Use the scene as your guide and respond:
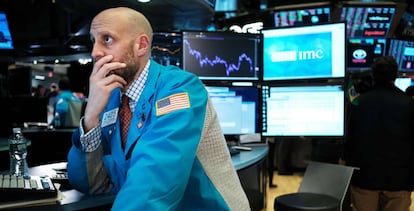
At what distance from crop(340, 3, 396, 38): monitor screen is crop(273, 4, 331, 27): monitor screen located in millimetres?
358

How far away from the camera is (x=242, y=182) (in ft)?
8.28

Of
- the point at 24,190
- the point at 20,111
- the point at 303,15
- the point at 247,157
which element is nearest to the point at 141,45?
the point at 24,190

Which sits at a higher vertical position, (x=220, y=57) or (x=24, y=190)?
(x=220, y=57)

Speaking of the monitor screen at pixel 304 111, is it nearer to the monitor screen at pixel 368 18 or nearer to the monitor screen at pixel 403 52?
the monitor screen at pixel 368 18

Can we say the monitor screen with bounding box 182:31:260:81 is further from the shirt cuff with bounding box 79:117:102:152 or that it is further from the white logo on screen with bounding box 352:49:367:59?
the white logo on screen with bounding box 352:49:367:59

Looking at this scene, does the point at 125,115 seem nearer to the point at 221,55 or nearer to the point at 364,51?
the point at 221,55

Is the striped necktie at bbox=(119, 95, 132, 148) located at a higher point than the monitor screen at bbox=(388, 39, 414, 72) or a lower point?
lower

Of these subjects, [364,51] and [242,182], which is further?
[364,51]

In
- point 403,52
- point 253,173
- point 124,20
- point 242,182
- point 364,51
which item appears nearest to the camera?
point 124,20

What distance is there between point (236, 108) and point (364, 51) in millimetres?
4285

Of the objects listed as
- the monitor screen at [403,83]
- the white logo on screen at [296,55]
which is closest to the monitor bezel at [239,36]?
the white logo on screen at [296,55]

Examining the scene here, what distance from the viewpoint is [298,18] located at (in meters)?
5.82

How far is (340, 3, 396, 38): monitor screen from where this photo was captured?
234 inches

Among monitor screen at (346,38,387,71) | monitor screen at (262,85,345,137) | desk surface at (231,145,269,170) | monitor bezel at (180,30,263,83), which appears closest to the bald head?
desk surface at (231,145,269,170)
